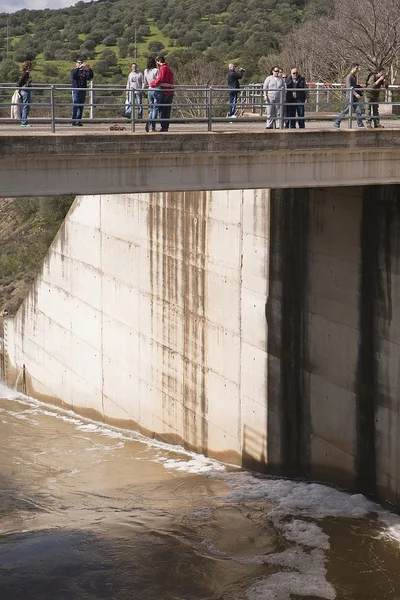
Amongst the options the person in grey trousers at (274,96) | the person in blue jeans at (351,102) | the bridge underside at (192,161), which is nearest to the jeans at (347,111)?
the person in blue jeans at (351,102)

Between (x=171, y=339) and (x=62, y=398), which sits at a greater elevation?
(x=171, y=339)

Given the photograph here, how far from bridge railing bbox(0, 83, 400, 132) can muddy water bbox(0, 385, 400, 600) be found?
7558 millimetres

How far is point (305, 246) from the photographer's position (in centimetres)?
2119

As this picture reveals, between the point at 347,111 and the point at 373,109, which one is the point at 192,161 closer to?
the point at 347,111

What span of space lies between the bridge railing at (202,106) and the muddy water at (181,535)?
298 inches

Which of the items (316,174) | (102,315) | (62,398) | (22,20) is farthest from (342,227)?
(22,20)

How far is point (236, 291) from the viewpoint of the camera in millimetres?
23297

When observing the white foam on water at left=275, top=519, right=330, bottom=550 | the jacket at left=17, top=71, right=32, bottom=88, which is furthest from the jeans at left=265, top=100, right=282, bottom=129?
the white foam on water at left=275, top=519, right=330, bottom=550

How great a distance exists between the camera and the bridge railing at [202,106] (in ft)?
54.6

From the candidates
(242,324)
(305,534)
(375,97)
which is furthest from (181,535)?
(375,97)

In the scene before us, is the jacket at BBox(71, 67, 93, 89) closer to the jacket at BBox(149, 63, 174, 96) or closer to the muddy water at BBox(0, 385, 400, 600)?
the jacket at BBox(149, 63, 174, 96)

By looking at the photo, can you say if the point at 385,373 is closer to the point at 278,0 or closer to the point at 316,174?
the point at 316,174

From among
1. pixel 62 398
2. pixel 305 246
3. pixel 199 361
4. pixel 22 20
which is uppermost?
pixel 22 20

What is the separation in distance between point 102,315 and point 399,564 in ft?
40.5
